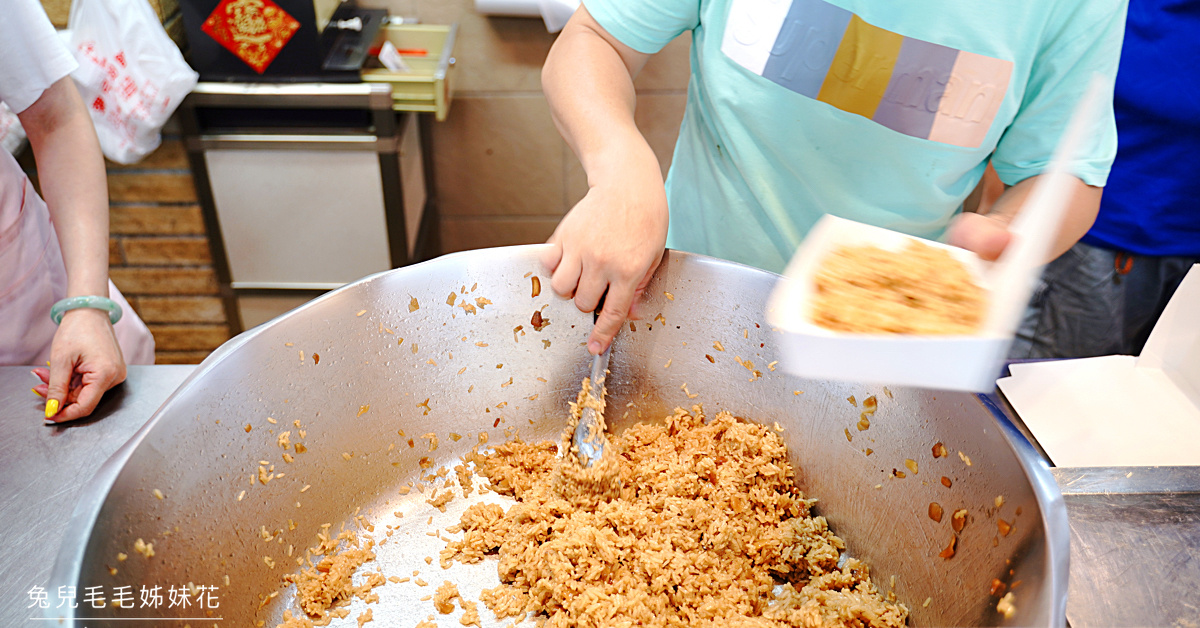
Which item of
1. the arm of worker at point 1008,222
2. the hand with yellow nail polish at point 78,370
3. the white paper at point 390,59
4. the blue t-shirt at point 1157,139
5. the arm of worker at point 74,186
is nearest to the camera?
the arm of worker at point 1008,222

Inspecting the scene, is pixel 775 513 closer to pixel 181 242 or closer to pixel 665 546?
pixel 665 546

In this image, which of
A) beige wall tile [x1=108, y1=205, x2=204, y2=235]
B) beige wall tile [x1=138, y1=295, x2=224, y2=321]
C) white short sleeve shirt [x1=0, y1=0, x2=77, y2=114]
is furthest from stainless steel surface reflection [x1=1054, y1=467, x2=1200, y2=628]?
beige wall tile [x1=138, y1=295, x2=224, y2=321]

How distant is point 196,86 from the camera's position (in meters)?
1.97

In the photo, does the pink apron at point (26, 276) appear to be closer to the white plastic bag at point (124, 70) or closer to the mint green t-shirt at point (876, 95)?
the white plastic bag at point (124, 70)

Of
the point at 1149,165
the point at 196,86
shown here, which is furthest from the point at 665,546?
the point at 196,86

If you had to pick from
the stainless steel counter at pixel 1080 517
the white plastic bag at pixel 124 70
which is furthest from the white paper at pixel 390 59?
the stainless steel counter at pixel 1080 517

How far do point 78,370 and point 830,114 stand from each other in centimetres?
114

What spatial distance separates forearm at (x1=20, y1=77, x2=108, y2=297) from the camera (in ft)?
3.73

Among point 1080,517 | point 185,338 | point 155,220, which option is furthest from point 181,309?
point 1080,517

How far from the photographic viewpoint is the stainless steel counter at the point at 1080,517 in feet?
2.59

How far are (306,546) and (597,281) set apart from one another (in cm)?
55

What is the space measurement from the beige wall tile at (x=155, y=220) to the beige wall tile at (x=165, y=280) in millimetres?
149

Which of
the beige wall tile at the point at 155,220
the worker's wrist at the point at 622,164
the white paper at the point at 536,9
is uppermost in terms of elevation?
the worker's wrist at the point at 622,164

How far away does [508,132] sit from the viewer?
2678mm
